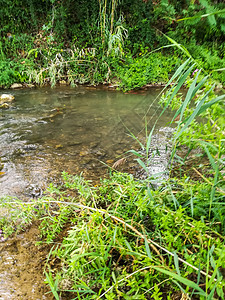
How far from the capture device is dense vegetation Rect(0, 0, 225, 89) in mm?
6051

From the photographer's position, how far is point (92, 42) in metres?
6.64

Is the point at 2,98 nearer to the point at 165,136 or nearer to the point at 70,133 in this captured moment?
the point at 70,133

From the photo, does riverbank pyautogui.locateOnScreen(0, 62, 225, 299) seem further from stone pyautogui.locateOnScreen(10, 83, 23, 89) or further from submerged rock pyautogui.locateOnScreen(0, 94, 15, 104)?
stone pyautogui.locateOnScreen(10, 83, 23, 89)

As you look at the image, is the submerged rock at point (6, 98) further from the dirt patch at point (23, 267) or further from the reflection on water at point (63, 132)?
the dirt patch at point (23, 267)

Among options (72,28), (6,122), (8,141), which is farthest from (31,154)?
(72,28)

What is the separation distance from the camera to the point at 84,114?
4188 mm

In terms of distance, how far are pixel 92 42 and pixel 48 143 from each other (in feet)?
16.0

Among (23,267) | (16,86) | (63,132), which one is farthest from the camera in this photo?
(16,86)

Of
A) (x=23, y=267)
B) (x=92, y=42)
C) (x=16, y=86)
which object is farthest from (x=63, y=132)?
(x=92, y=42)

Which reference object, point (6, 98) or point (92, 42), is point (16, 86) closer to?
point (6, 98)

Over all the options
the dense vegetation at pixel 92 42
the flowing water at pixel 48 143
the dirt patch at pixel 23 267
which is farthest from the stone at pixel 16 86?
the dirt patch at pixel 23 267

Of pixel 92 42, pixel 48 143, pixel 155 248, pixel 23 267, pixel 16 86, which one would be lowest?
pixel 23 267

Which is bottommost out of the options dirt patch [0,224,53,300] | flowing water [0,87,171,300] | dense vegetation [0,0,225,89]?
dirt patch [0,224,53,300]

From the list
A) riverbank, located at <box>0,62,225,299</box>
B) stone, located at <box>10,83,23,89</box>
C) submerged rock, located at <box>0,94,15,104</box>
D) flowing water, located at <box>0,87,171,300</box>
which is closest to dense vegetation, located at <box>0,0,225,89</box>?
stone, located at <box>10,83,23,89</box>
